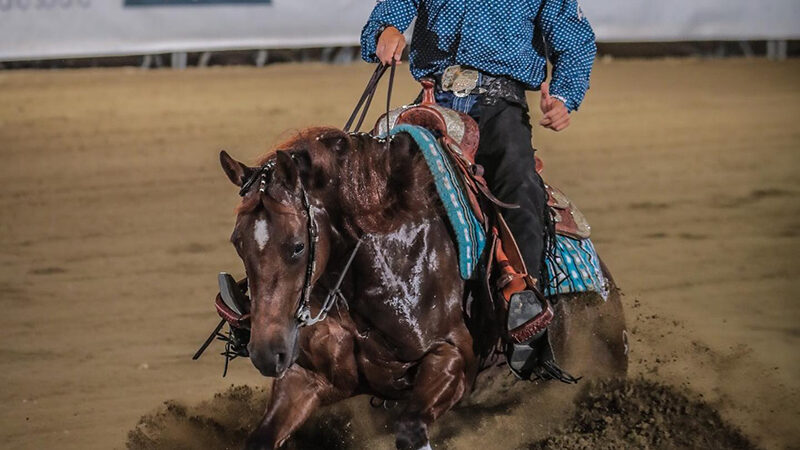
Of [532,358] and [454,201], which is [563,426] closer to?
[532,358]

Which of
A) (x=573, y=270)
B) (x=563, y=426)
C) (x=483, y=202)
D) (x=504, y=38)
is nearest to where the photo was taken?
(x=483, y=202)

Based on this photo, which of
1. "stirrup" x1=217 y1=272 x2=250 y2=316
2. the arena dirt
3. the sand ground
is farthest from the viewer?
the sand ground

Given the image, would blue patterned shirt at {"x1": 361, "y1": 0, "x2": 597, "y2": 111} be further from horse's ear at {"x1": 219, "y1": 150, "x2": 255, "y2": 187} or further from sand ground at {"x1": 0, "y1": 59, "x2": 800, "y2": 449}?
sand ground at {"x1": 0, "y1": 59, "x2": 800, "y2": 449}

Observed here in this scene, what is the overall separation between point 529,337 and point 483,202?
1.53ft

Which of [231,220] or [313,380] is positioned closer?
[313,380]

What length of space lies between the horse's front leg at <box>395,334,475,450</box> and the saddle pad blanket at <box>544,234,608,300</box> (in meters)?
0.57

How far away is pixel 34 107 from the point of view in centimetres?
923

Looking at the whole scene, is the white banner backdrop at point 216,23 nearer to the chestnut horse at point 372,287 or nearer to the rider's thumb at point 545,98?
the rider's thumb at point 545,98

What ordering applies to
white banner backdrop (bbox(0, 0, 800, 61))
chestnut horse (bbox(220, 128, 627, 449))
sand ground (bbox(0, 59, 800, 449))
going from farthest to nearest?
white banner backdrop (bbox(0, 0, 800, 61))
sand ground (bbox(0, 59, 800, 449))
chestnut horse (bbox(220, 128, 627, 449))

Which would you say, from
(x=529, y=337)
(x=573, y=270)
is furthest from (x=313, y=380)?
(x=573, y=270)

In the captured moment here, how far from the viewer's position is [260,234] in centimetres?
295

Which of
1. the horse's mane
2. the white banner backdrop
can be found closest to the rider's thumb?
the horse's mane

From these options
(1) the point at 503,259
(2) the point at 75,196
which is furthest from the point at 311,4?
(1) the point at 503,259

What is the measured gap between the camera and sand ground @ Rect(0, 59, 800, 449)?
16.6ft
